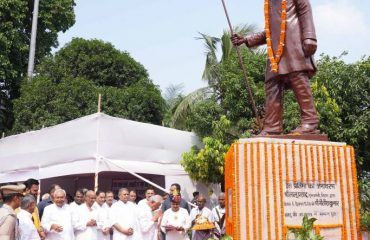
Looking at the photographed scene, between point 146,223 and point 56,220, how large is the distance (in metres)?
1.40

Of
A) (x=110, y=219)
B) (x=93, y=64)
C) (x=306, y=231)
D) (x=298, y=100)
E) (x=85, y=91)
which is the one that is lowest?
(x=306, y=231)

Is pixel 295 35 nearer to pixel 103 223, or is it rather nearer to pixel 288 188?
pixel 288 188

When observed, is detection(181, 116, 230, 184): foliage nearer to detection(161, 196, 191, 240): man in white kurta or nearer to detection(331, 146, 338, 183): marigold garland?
detection(161, 196, 191, 240): man in white kurta

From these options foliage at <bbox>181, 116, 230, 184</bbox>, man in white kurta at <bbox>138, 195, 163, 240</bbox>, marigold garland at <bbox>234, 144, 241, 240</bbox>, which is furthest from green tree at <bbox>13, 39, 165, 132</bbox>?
marigold garland at <bbox>234, 144, 241, 240</bbox>

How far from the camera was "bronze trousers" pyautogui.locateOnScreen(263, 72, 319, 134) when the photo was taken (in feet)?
17.1

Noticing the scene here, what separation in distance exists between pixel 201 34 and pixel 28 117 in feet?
23.9

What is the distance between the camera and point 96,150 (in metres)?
11.7

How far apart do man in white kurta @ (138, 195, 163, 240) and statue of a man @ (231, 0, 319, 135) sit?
9.57ft

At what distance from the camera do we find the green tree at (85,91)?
60.3ft

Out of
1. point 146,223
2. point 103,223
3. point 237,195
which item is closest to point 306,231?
point 237,195

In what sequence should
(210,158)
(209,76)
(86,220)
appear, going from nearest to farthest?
(86,220), (210,158), (209,76)

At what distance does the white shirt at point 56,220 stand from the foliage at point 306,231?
368 cm

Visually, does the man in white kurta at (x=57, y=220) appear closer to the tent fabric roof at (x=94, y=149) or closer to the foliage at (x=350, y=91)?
the tent fabric roof at (x=94, y=149)

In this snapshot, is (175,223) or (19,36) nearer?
(175,223)
